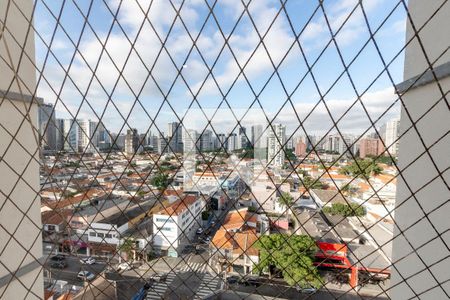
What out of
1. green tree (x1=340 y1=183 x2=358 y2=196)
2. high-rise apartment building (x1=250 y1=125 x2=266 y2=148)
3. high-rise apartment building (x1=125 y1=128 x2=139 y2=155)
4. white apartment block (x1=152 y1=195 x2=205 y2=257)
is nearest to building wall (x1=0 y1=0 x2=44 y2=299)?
high-rise apartment building (x1=125 y1=128 x2=139 y2=155)

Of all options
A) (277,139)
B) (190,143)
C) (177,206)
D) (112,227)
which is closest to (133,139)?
(190,143)

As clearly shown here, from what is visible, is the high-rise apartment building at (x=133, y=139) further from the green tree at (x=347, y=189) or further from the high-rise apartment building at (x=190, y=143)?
the green tree at (x=347, y=189)

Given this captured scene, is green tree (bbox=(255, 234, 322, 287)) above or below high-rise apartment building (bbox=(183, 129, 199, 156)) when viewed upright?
below

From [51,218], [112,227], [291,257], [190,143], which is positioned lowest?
[291,257]

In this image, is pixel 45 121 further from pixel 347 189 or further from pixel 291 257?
pixel 291 257

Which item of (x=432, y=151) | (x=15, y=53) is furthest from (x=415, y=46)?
(x=15, y=53)

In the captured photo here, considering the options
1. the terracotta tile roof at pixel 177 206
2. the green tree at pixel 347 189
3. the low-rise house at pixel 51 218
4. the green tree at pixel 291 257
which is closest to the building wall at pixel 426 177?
the green tree at pixel 347 189

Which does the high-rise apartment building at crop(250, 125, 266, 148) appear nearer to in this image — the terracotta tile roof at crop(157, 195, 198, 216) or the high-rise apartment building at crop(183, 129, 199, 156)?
the high-rise apartment building at crop(183, 129, 199, 156)

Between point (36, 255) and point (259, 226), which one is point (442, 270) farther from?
point (259, 226)
